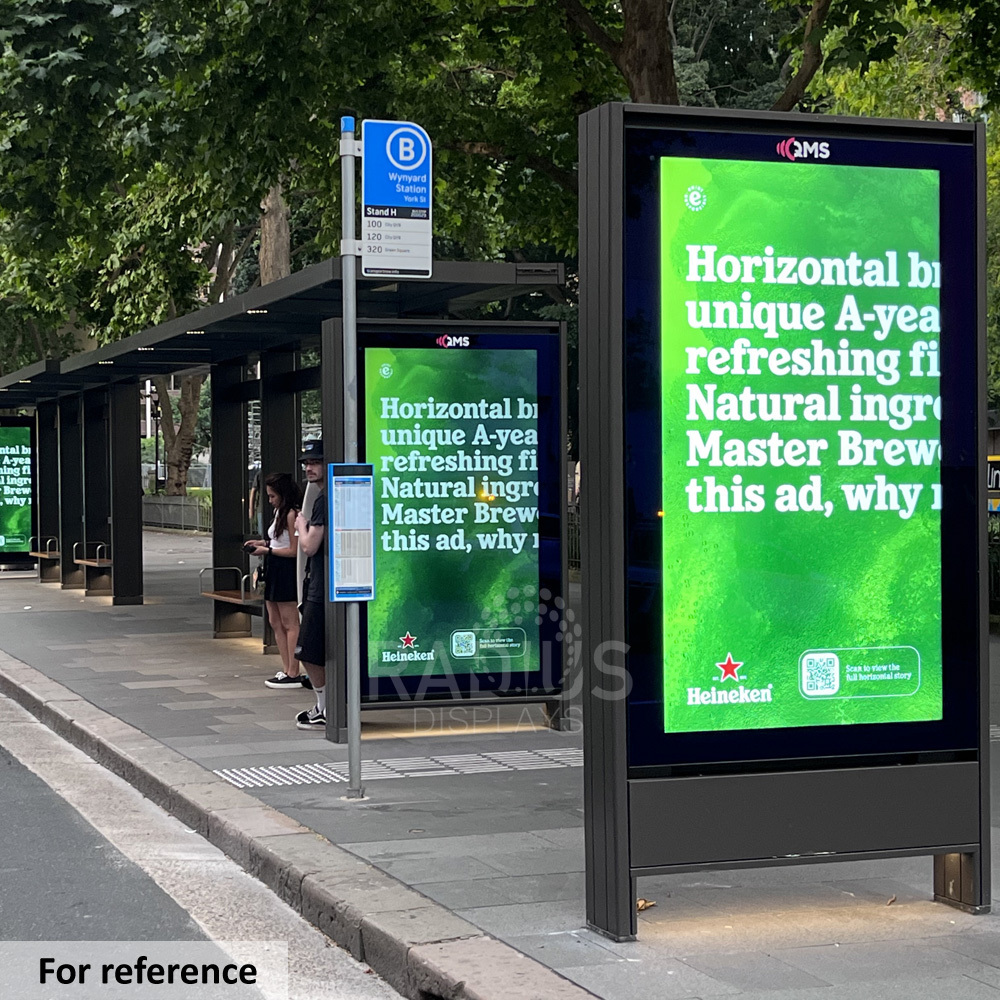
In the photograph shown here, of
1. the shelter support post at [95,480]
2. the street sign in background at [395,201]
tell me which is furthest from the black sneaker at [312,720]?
the shelter support post at [95,480]

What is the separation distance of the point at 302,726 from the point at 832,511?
5.44m

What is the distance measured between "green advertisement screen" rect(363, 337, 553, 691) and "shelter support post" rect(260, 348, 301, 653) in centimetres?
413

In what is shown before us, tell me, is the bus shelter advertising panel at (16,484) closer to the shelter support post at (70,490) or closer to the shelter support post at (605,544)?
the shelter support post at (70,490)

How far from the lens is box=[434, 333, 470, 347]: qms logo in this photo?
9.80 m

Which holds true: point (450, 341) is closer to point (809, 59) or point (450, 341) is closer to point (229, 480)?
point (229, 480)

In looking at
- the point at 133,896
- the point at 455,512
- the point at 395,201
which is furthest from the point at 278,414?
the point at 133,896

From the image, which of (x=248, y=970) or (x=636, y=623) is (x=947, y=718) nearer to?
(x=636, y=623)

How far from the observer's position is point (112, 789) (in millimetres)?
8852

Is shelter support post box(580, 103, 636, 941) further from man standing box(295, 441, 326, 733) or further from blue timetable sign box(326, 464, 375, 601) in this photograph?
man standing box(295, 441, 326, 733)

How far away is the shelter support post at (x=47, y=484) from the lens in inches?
1008

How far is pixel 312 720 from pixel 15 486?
17834 mm

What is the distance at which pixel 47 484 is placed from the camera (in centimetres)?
2630

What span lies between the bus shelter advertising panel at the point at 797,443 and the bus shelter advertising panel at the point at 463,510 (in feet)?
14.7

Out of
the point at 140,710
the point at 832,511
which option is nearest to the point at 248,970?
the point at 832,511
